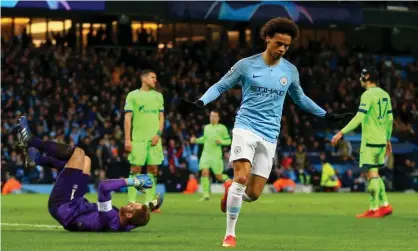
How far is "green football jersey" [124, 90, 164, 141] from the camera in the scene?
62.8 ft

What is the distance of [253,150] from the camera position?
38.5ft

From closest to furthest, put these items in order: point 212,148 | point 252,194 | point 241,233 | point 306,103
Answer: point 252,194, point 306,103, point 241,233, point 212,148

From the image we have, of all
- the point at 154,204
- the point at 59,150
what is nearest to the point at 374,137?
the point at 154,204

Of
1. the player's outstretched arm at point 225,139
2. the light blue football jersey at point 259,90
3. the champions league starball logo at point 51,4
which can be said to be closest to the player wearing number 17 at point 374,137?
the light blue football jersey at point 259,90

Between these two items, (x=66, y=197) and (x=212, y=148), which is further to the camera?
(x=212, y=148)

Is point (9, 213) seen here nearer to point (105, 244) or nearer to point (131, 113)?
point (131, 113)

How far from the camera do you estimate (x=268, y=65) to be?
11.9 meters

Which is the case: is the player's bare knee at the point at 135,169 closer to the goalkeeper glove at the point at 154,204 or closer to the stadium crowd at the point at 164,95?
the goalkeeper glove at the point at 154,204

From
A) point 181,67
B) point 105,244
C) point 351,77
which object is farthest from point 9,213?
point 351,77

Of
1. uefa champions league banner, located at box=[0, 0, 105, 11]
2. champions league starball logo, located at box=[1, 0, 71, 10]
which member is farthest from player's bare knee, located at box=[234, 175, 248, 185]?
champions league starball logo, located at box=[1, 0, 71, 10]

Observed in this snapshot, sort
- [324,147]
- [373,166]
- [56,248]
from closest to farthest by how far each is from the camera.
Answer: [56,248] → [373,166] → [324,147]

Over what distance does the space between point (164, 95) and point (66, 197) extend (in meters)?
26.7

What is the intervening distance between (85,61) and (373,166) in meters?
24.0

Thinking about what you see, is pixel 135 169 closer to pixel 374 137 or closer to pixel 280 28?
pixel 374 137
